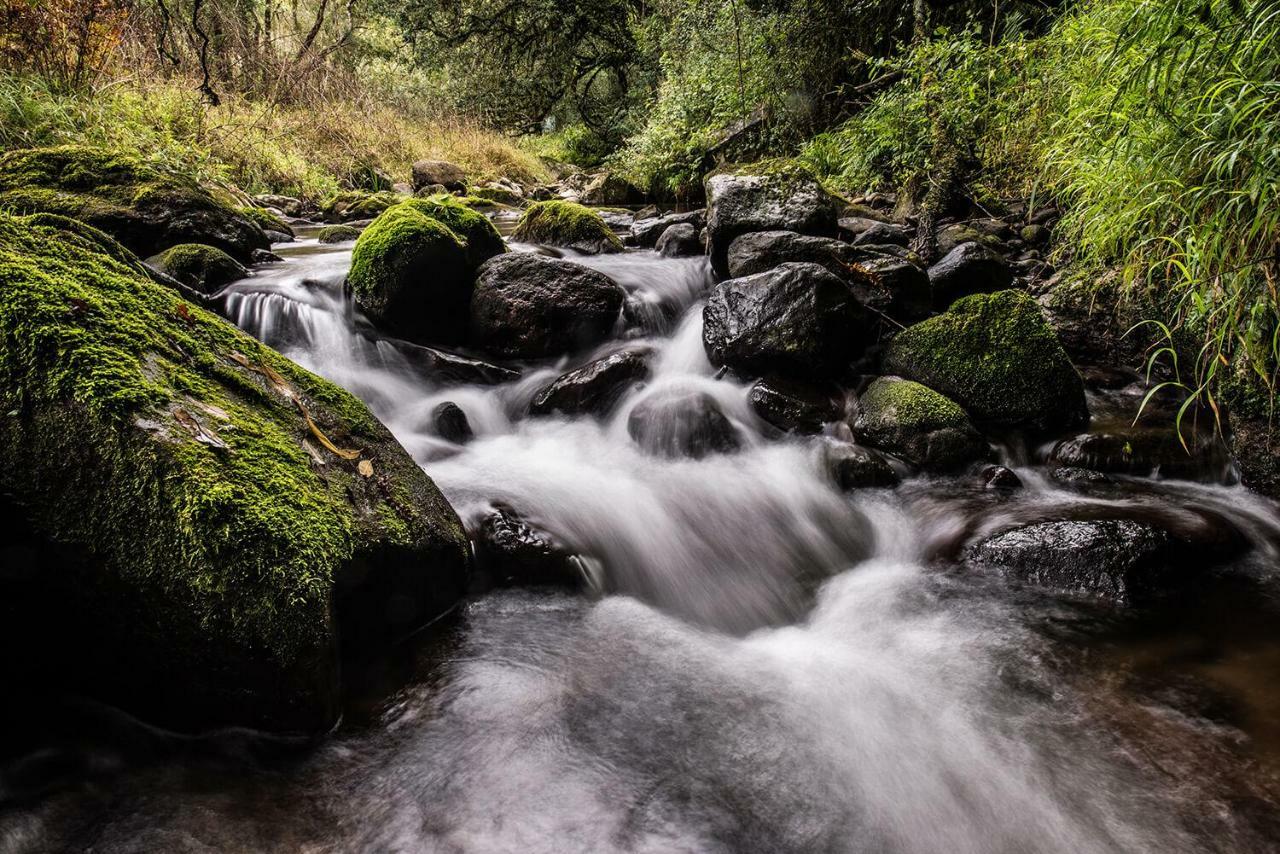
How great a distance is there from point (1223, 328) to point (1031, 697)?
5.34 feet

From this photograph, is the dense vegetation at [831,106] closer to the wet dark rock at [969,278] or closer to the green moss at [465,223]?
the wet dark rock at [969,278]

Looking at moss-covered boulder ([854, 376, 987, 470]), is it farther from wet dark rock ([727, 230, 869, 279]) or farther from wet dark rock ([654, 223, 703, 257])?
wet dark rock ([654, 223, 703, 257])

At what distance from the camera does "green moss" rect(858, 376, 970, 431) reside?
3.95m

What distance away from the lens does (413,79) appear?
61.9 feet

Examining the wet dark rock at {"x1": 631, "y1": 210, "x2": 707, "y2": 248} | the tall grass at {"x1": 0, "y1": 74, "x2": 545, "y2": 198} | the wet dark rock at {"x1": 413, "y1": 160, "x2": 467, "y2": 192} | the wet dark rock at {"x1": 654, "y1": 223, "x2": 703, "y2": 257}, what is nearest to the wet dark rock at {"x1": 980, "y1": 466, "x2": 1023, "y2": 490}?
the wet dark rock at {"x1": 654, "y1": 223, "x2": 703, "y2": 257}

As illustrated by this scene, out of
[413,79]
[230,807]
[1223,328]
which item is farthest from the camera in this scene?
[413,79]

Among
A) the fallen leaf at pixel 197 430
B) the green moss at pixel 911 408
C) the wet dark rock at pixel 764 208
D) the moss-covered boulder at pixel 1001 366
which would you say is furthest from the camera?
the wet dark rock at pixel 764 208

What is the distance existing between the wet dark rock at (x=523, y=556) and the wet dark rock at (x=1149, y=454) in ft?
9.76

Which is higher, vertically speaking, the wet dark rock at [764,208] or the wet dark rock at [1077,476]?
the wet dark rock at [764,208]

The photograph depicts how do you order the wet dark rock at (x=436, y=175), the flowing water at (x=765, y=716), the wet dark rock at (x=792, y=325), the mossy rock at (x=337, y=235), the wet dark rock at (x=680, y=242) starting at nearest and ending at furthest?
1. the flowing water at (x=765, y=716)
2. the wet dark rock at (x=792, y=325)
3. the wet dark rock at (x=680, y=242)
4. the mossy rock at (x=337, y=235)
5. the wet dark rock at (x=436, y=175)

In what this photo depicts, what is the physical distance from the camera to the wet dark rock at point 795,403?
435cm

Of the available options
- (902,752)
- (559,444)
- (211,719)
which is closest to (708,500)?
(559,444)

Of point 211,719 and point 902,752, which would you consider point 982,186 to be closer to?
point 902,752

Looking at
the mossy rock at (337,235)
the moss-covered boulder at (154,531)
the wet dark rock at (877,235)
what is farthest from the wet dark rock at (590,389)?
the mossy rock at (337,235)
